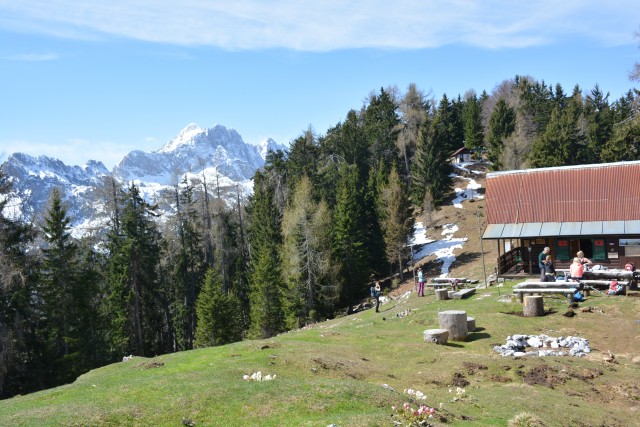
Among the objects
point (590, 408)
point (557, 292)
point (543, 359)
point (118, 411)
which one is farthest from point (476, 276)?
point (118, 411)

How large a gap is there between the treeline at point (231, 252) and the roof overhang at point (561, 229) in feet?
Result: 24.0

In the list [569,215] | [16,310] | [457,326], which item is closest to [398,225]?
[569,215]

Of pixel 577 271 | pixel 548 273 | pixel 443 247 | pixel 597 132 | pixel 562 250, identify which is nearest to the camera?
pixel 577 271

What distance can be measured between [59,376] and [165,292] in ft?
77.1

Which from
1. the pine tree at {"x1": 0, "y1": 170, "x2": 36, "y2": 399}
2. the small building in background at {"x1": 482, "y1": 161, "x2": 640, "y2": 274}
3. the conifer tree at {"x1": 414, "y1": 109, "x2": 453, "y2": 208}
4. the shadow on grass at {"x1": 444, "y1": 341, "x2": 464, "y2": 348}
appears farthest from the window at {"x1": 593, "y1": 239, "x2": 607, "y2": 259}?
the conifer tree at {"x1": 414, "y1": 109, "x2": 453, "y2": 208}

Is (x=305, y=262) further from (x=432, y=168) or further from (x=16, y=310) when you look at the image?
(x=432, y=168)

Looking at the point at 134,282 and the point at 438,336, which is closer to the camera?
the point at 438,336

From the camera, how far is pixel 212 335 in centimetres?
5062

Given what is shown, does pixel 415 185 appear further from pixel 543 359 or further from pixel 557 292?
pixel 543 359

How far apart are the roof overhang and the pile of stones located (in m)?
18.5

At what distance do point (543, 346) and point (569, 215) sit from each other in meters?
21.6

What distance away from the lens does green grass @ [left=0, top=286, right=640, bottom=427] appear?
1320 cm

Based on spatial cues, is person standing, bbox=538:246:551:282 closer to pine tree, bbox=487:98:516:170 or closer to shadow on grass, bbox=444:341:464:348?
shadow on grass, bbox=444:341:464:348

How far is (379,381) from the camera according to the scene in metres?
18.2
